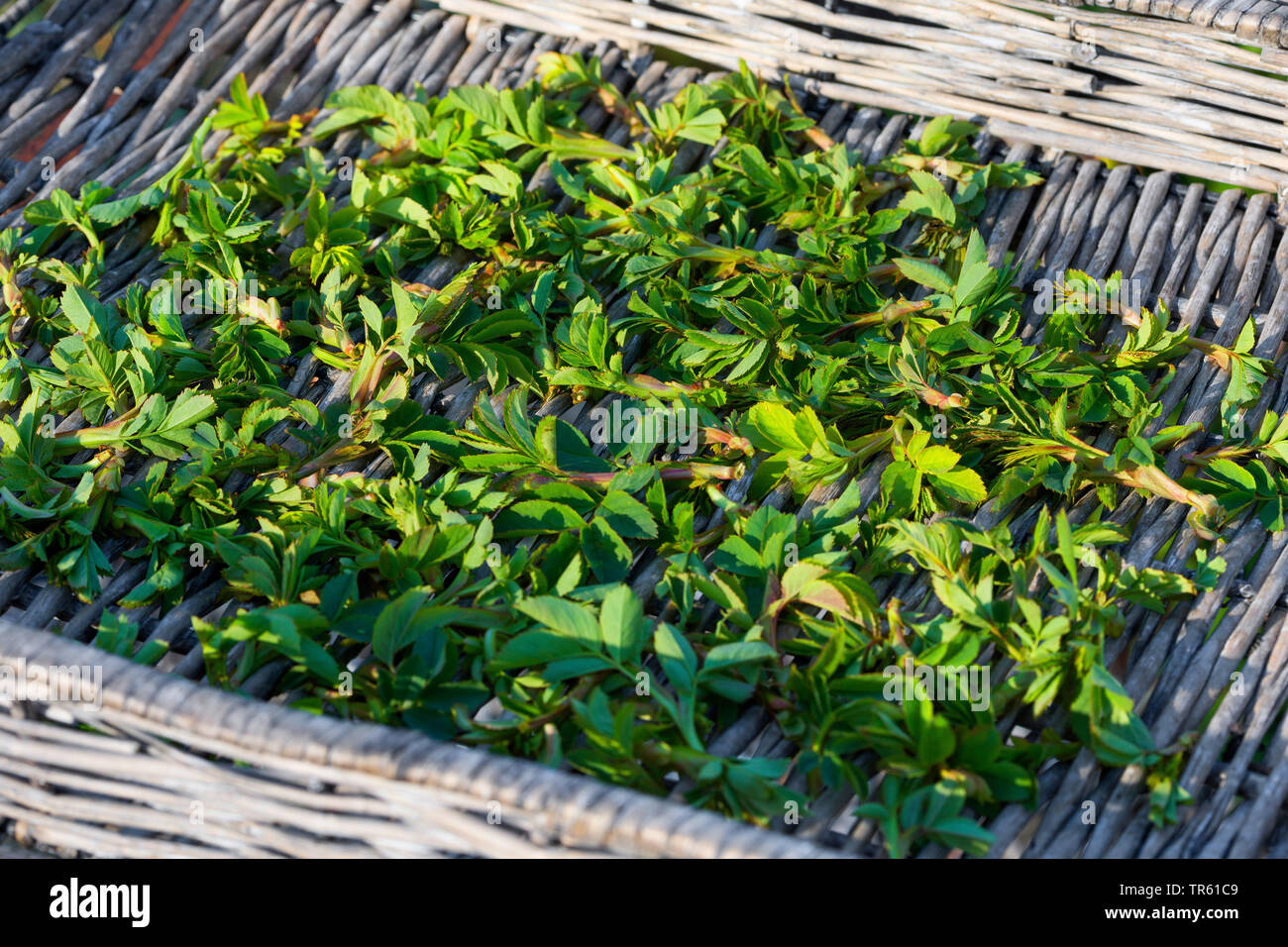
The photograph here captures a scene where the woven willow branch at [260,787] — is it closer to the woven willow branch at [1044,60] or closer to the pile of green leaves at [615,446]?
→ the pile of green leaves at [615,446]

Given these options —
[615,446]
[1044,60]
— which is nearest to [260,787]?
[615,446]

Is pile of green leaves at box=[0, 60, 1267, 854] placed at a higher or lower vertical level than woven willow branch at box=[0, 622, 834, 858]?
higher

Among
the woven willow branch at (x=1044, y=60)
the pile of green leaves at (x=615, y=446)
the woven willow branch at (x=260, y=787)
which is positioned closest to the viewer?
the woven willow branch at (x=260, y=787)

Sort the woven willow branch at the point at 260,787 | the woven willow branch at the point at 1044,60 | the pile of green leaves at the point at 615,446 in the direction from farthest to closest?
the woven willow branch at the point at 1044,60, the pile of green leaves at the point at 615,446, the woven willow branch at the point at 260,787

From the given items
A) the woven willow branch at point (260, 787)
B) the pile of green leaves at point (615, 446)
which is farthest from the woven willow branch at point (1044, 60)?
the woven willow branch at point (260, 787)

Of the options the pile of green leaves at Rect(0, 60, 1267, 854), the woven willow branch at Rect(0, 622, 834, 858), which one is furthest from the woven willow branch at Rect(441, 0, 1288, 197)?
the woven willow branch at Rect(0, 622, 834, 858)

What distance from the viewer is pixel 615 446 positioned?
120 centimetres

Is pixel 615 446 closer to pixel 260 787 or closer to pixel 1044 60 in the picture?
pixel 260 787

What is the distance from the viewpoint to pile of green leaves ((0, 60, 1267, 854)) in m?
0.98

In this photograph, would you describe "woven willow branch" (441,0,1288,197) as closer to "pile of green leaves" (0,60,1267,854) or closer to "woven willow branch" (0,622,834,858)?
"pile of green leaves" (0,60,1267,854)

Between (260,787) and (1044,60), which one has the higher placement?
(1044,60)

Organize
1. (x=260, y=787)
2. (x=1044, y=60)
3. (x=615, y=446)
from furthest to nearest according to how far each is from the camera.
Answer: (x=1044, y=60), (x=615, y=446), (x=260, y=787)

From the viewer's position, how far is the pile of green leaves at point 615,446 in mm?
979
